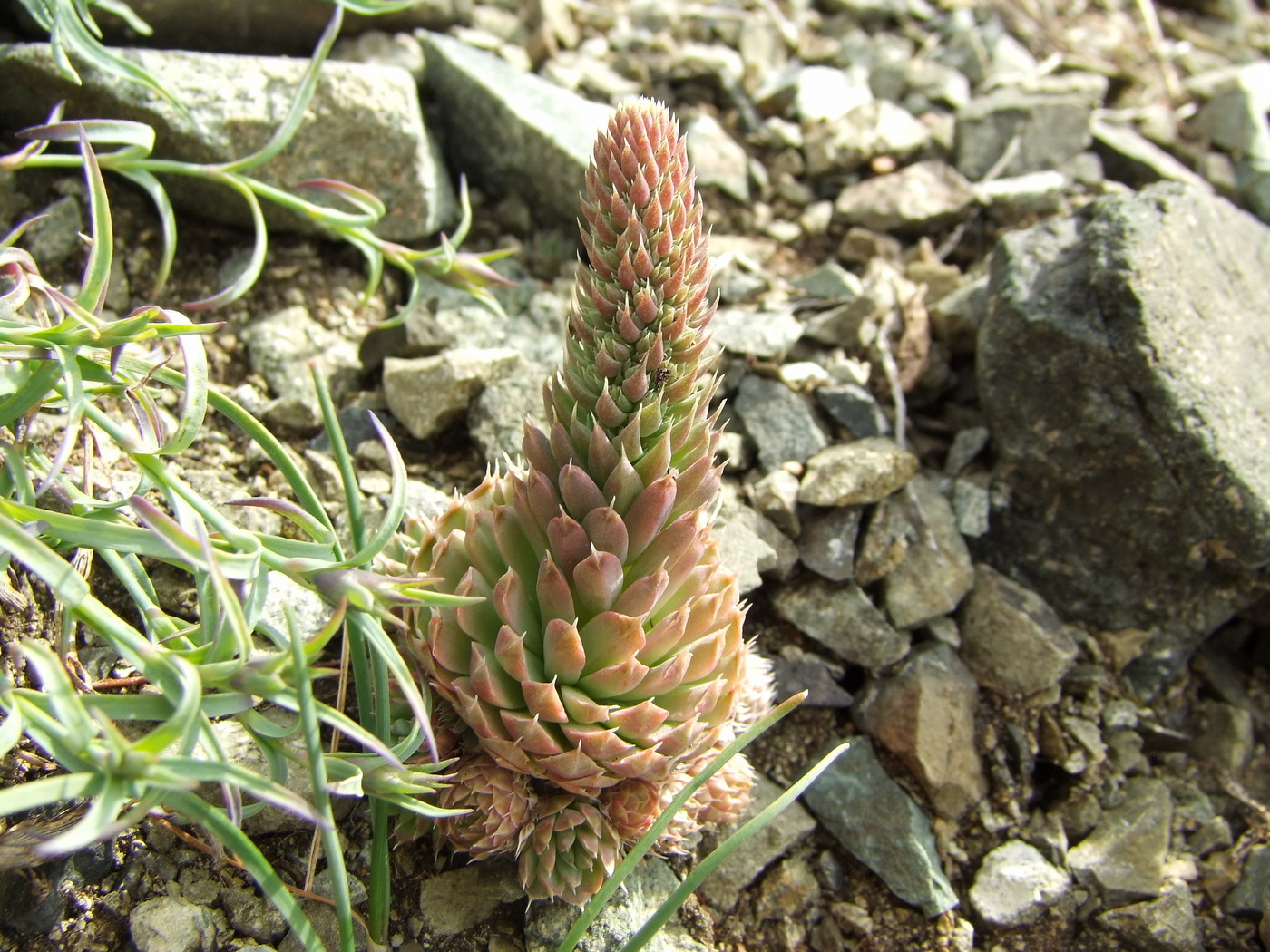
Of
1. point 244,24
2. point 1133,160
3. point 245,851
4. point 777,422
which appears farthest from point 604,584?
point 1133,160

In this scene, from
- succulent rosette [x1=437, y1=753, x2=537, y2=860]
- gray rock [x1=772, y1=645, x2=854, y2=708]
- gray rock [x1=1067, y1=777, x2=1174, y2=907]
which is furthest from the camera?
gray rock [x1=772, y1=645, x2=854, y2=708]

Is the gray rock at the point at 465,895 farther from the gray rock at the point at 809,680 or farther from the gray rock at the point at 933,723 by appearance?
the gray rock at the point at 933,723

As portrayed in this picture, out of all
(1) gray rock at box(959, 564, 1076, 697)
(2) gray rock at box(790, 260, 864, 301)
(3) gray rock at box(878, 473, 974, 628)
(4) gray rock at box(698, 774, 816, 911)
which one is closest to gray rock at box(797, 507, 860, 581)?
(3) gray rock at box(878, 473, 974, 628)

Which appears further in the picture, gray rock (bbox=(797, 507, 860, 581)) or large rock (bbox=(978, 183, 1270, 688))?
gray rock (bbox=(797, 507, 860, 581))

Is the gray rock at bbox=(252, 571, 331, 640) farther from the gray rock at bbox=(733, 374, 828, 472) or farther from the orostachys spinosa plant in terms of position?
the gray rock at bbox=(733, 374, 828, 472)

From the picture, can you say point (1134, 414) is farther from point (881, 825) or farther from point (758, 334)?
point (881, 825)
